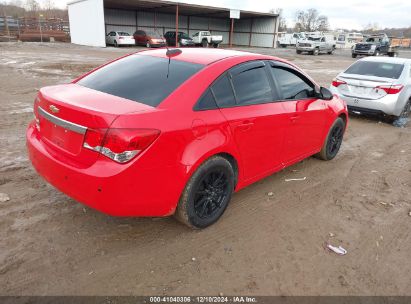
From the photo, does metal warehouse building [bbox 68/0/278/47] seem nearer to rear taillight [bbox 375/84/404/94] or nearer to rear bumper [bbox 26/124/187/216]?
rear taillight [bbox 375/84/404/94]

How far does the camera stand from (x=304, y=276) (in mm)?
2793

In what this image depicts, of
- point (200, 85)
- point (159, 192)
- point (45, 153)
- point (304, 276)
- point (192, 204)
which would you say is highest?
point (200, 85)

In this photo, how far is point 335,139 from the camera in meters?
5.37

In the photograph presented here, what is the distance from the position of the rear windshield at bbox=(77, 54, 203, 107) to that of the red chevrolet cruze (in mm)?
11

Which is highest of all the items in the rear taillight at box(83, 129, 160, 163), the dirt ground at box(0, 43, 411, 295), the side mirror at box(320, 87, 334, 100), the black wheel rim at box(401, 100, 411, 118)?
the side mirror at box(320, 87, 334, 100)

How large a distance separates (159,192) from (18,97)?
7507 mm

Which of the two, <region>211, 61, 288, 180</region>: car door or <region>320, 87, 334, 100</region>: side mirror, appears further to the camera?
<region>320, 87, 334, 100</region>: side mirror

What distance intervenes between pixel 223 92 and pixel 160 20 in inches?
1717

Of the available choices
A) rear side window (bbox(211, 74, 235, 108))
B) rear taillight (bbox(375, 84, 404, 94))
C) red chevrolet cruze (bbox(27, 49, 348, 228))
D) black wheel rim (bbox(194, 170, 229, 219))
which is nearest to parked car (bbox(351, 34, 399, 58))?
rear taillight (bbox(375, 84, 404, 94))

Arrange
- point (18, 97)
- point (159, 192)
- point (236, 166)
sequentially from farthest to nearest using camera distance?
1. point (18, 97)
2. point (236, 166)
3. point (159, 192)

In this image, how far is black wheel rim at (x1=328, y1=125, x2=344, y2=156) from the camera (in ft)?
17.1

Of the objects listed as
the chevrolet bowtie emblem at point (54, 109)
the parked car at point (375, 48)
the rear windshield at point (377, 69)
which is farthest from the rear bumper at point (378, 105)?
the parked car at point (375, 48)

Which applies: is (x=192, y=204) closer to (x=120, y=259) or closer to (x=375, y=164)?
(x=120, y=259)

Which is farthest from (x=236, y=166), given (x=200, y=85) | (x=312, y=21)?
(x=312, y=21)
